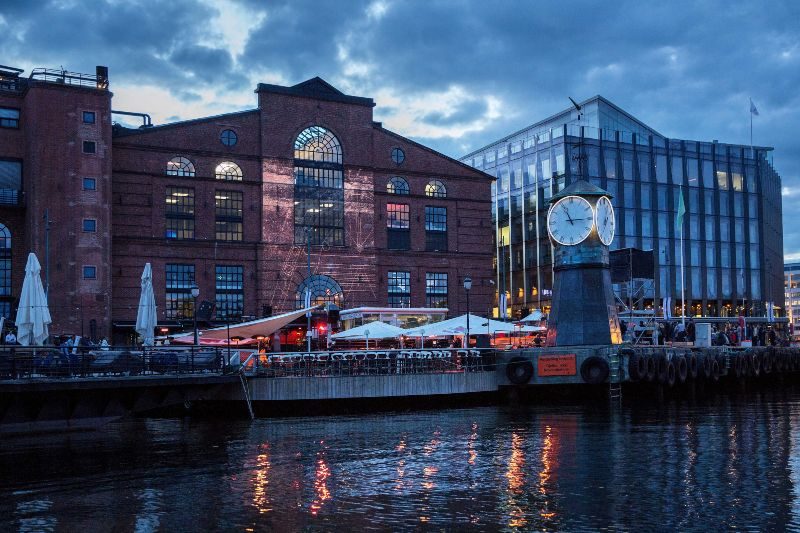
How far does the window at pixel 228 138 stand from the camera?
65688 mm

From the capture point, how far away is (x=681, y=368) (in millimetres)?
47906

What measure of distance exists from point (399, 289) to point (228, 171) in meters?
16.4

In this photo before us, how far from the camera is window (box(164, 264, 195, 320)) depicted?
62594mm

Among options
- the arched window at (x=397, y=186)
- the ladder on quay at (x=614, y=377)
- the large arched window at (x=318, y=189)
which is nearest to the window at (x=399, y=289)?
the large arched window at (x=318, y=189)

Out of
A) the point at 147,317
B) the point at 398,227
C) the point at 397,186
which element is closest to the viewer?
the point at 147,317

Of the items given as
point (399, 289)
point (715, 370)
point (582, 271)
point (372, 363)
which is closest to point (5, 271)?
point (399, 289)

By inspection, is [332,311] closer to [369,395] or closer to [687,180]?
[369,395]

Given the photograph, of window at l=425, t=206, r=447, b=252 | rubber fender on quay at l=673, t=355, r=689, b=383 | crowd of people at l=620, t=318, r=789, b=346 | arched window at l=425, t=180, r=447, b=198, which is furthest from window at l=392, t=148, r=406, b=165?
rubber fender on quay at l=673, t=355, r=689, b=383

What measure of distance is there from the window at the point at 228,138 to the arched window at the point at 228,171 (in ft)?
4.87

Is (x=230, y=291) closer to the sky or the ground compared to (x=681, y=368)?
closer to the sky

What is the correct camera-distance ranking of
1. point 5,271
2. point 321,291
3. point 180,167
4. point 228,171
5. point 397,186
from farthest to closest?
point 397,186 < point 321,291 < point 228,171 < point 180,167 < point 5,271

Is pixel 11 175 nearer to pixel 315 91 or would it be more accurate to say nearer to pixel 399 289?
pixel 315 91

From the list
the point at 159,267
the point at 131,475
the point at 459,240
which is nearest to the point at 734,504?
the point at 131,475

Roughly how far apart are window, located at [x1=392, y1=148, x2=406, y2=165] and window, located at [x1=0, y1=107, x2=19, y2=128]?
28.3 metres
